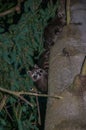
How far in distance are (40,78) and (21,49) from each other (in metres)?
0.38

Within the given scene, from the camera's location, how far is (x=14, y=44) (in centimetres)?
215

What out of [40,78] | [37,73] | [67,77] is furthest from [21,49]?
[67,77]

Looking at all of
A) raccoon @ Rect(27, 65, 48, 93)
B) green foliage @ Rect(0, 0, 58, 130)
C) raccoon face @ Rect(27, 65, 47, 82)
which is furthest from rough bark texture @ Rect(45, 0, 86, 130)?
raccoon face @ Rect(27, 65, 47, 82)

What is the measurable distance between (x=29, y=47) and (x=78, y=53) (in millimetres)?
1029

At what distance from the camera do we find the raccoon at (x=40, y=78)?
251 cm

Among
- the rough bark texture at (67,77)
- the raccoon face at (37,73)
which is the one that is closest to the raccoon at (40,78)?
the raccoon face at (37,73)

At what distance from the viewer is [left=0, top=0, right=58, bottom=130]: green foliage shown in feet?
7.03

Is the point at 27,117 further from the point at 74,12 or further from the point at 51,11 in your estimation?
the point at 74,12

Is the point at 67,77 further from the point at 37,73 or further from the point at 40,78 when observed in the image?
the point at 37,73

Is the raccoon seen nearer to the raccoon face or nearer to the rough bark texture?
the raccoon face

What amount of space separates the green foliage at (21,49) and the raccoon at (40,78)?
86mm

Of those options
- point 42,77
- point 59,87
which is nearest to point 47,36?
point 42,77

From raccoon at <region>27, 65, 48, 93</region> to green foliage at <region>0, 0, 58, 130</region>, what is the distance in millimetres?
86

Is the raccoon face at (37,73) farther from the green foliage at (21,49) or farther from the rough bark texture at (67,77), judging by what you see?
the rough bark texture at (67,77)
